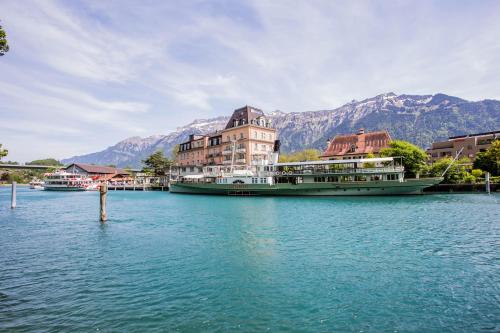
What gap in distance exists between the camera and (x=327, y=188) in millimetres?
58969

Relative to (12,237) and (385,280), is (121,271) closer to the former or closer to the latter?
(385,280)

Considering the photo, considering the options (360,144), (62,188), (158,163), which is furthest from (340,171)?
(62,188)

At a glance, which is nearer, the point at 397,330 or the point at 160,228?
the point at 397,330

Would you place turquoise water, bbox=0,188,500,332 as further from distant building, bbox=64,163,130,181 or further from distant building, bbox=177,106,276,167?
distant building, bbox=64,163,130,181

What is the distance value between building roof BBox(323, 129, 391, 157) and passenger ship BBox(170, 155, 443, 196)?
19884mm

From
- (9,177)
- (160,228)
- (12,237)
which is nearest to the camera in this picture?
(12,237)

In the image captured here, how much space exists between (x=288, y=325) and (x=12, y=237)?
21.6m

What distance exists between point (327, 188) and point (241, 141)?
3202 centimetres

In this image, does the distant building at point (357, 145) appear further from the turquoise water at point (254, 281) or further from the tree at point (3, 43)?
the tree at point (3, 43)

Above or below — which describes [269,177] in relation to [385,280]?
above

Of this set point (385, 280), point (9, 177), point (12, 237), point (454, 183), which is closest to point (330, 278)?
point (385, 280)

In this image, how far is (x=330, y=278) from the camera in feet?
39.3

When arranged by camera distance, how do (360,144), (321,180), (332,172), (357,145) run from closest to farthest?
1. (332,172)
2. (321,180)
3. (360,144)
4. (357,145)

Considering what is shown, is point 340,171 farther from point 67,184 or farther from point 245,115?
point 67,184
